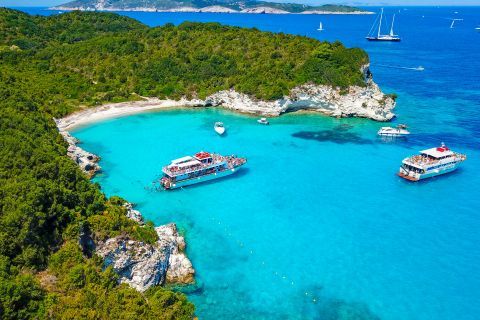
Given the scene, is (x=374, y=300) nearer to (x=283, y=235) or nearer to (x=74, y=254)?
(x=283, y=235)

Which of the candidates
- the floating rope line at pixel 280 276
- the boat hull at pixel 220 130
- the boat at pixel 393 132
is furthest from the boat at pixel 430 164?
the boat hull at pixel 220 130

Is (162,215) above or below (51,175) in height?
below

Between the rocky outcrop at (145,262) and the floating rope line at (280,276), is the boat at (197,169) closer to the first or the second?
the floating rope line at (280,276)

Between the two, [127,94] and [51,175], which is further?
[127,94]

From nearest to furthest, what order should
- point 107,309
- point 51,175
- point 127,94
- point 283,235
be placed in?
point 107,309, point 51,175, point 283,235, point 127,94

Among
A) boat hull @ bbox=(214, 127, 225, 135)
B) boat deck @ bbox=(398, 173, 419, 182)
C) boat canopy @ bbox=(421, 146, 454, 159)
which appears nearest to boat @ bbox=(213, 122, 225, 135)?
boat hull @ bbox=(214, 127, 225, 135)

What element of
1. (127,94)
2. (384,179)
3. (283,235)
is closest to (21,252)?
(283,235)

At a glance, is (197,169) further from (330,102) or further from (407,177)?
(330,102)
